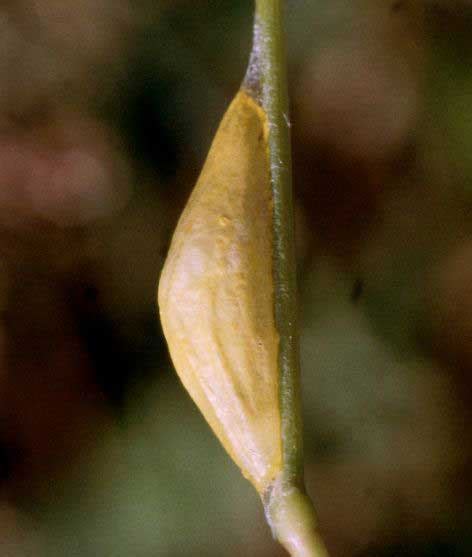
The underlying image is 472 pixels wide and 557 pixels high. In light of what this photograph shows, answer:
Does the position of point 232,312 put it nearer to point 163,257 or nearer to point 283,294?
point 283,294

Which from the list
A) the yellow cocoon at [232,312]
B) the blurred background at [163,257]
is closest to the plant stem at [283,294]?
the yellow cocoon at [232,312]

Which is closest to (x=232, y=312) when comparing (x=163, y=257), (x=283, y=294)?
(x=283, y=294)

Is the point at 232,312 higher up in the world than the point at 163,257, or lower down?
higher up

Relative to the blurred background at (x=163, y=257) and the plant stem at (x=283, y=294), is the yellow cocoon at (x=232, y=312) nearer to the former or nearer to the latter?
the plant stem at (x=283, y=294)

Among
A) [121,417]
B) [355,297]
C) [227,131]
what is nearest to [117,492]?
[121,417]

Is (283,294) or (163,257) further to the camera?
(163,257)

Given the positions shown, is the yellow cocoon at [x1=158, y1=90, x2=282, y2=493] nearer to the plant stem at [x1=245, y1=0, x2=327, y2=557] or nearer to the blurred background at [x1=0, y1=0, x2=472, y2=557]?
the plant stem at [x1=245, y1=0, x2=327, y2=557]

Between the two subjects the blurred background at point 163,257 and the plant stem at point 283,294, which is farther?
the blurred background at point 163,257
